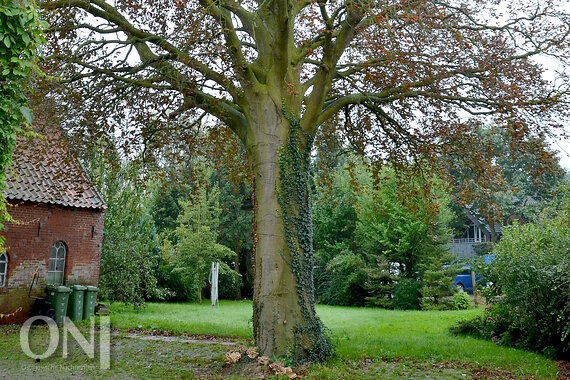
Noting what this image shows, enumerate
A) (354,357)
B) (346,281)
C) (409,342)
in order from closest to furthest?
(354,357), (409,342), (346,281)

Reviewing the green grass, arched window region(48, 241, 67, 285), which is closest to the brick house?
arched window region(48, 241, 67, 285)

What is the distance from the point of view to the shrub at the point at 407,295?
24.2 meters

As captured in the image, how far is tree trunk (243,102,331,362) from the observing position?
881 centimetres

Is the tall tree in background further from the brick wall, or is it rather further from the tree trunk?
the brick wall

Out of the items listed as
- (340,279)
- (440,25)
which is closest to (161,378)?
(440,25)

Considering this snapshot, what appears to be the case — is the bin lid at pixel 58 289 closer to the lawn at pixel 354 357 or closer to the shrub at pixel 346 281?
the lawn at pixel 354 357

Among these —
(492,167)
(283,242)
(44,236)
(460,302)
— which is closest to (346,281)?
(460,302)

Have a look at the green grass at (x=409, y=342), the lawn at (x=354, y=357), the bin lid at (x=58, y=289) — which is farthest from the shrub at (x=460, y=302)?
the bin lid at (x=58, y=289)

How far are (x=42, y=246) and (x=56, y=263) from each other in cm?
91

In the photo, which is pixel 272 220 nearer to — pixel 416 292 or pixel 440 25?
pixel 440 25

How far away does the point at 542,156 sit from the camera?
1061 cm

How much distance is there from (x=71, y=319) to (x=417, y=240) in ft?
52.9

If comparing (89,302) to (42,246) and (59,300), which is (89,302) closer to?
(59,300)

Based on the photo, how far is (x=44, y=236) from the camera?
15.9 m
